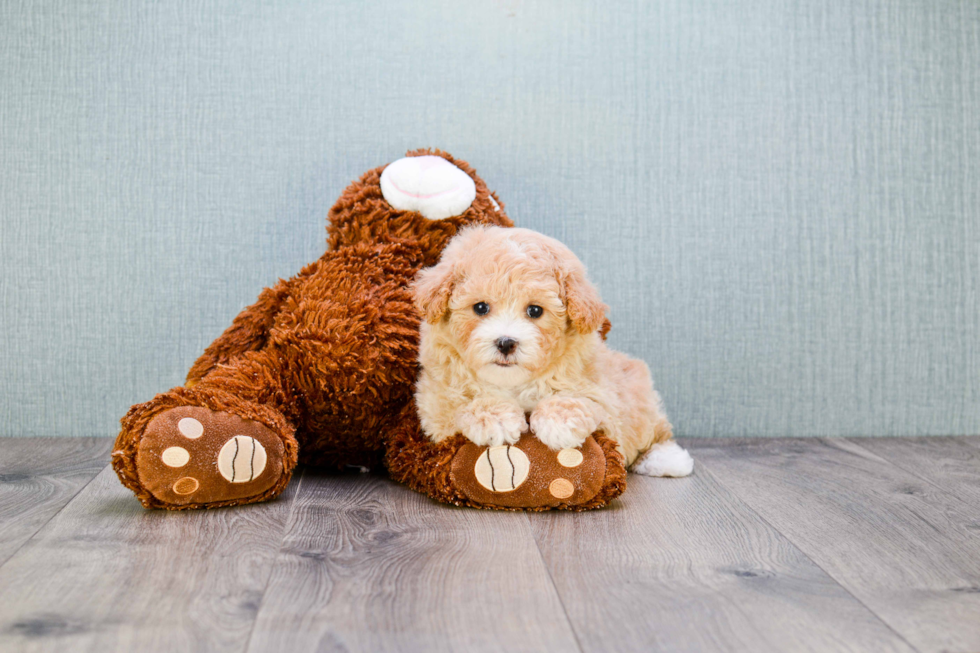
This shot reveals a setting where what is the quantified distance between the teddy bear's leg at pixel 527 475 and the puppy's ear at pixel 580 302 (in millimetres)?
163

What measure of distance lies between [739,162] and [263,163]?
3.16 feet

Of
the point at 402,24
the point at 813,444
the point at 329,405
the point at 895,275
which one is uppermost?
the point at 402,24

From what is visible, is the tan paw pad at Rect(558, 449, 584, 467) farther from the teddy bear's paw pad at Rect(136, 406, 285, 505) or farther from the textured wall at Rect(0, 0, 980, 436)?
the textured wall at Rect(0, 0, 980, 436)

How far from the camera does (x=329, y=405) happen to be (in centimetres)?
125

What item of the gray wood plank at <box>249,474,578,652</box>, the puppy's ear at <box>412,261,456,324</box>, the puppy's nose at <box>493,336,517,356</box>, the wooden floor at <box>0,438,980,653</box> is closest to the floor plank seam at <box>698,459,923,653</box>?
the wooden floor at <box>0,438,980,653</box>

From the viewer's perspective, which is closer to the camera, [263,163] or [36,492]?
[36,492]

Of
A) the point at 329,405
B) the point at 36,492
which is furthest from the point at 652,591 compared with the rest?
the point at 36,492

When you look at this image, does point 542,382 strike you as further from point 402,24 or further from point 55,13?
point 55,13

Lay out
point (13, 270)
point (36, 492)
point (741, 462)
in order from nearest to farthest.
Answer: point (36, 492)
point (741, 462)
point (13, 270)

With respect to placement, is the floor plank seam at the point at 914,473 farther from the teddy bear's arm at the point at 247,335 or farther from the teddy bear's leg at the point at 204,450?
the teddy bear's arm at the point at 247,335

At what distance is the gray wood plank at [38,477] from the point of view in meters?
1.02

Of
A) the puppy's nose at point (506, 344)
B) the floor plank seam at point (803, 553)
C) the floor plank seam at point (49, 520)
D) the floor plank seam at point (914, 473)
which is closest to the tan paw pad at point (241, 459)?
the floor plank seam at point (49, 520)

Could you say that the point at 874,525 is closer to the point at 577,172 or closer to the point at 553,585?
the point at 553,585

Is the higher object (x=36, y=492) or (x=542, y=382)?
(x=542, y=382)
